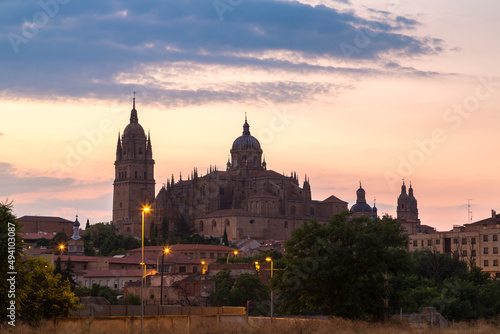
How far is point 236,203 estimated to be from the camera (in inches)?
7047

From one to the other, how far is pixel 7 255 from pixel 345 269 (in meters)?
17.7

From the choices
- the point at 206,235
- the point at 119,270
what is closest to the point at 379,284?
the point at 119,270

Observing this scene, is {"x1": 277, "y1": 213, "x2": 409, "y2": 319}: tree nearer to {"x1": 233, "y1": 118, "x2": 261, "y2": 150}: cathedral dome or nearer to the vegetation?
the vegetation

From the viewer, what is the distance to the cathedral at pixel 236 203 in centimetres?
16775

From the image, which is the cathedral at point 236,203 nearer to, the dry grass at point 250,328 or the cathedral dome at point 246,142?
the cathedral dome at point 246,142

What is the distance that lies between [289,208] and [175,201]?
25.0 m

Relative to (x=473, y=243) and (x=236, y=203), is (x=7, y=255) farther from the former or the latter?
(x=236, y=203)

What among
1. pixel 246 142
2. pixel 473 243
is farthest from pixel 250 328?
pixel 246 142

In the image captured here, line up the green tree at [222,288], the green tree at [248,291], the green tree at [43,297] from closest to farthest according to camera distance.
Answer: the green tree at [43,297], the green tree at [248,291], the green tree at [222,288]

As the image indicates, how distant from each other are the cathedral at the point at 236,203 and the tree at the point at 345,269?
118064mm

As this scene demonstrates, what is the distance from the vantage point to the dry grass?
34.1m

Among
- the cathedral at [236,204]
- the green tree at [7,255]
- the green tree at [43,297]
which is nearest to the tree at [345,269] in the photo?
the green tree at [43,297]

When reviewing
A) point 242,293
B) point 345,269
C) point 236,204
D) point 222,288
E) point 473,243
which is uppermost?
point 236,204

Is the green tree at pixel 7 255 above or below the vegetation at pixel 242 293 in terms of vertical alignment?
above
